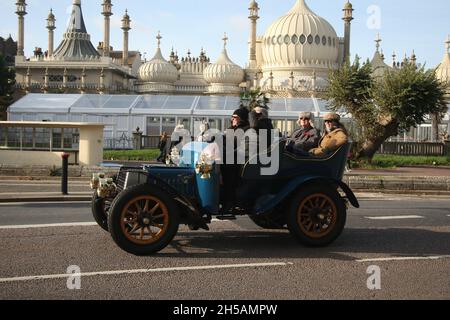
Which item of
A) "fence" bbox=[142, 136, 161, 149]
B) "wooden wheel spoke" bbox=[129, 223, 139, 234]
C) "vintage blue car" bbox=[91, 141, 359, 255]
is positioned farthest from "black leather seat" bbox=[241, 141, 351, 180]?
"fence" bbox=[142, 136, 161, 149]

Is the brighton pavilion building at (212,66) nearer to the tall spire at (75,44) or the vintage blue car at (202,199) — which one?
the tall spire at (75,44)

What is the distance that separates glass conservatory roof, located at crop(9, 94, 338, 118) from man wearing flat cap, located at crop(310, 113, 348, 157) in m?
27.1

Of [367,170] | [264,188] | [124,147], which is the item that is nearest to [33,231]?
[264,188]

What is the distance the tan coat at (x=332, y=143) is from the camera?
7.79 metres

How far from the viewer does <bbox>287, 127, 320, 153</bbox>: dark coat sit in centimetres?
816

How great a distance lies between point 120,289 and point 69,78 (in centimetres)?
7267

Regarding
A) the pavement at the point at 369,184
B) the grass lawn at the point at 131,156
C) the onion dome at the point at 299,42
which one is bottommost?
the pavement at the point at 369,184

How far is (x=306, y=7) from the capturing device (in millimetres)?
75500

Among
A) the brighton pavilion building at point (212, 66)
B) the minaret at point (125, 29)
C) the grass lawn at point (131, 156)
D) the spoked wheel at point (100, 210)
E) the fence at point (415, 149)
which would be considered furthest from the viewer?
the minaret at point (125, 29)

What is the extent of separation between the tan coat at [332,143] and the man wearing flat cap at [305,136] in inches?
7.6

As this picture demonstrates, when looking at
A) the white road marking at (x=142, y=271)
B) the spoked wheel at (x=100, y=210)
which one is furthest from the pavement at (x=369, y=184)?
the white road marking at (x=142, y=271)

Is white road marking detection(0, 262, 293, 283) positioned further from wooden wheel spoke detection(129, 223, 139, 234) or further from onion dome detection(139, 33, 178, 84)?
onion dome detection(139, 33, 178, 84)
